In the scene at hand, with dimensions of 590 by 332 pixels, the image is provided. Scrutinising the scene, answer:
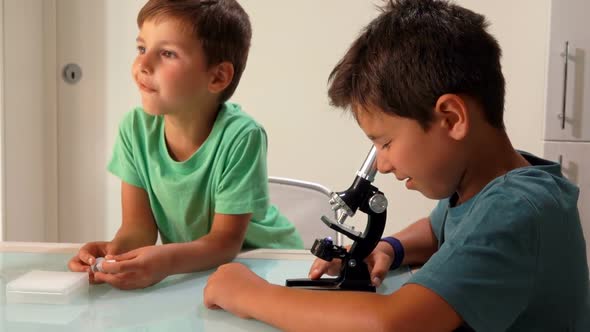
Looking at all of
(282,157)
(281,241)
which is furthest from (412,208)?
(281,241)

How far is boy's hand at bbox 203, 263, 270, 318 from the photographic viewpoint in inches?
33.2

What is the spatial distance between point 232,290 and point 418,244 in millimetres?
370

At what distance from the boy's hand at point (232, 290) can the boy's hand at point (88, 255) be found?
0.19 metres

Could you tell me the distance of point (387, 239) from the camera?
1095mm

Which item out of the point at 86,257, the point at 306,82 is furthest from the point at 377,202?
the point at 306,82

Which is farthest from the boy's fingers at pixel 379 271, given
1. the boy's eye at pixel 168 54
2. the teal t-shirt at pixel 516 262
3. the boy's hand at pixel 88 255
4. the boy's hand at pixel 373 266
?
the boy's eye at pixel 168 54

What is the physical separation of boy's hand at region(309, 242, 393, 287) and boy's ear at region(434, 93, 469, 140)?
26 cm

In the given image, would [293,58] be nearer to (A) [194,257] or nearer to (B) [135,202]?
(B) [135,202]

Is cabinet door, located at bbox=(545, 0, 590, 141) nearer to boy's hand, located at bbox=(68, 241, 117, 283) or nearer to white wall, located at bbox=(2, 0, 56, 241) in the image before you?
boy's hand, located at bbox=(68, 241, 117, 283)

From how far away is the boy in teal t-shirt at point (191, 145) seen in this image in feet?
3.88

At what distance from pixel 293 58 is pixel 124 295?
1675 millimetres

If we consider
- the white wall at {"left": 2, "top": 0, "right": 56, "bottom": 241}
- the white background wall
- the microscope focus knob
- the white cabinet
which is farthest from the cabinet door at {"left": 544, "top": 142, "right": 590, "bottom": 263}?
the white wall at {"left": 2, "top": 0, "right": 56, "bottom": 241}

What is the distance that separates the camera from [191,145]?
1.28 m

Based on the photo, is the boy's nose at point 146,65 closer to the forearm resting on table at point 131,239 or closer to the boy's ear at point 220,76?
the boy's ear at point 220,76
